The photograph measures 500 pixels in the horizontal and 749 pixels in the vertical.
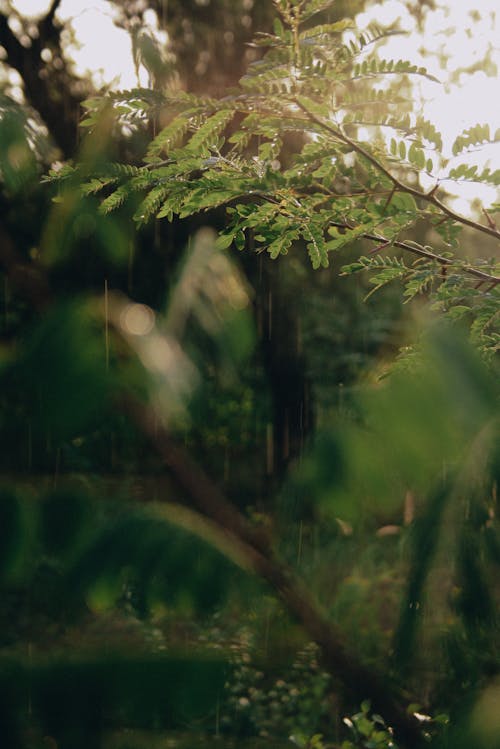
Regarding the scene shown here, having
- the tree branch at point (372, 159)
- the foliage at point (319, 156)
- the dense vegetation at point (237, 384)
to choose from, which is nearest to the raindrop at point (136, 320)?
the dense vegetation at point (237, 384)

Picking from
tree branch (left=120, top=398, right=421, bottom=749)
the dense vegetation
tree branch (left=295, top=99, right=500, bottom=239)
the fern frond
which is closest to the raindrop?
the dense vegetation

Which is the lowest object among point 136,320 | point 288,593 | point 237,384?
point 288,593

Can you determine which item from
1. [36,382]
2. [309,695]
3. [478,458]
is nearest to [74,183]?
[36,382]

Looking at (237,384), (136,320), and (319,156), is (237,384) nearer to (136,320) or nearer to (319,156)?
(136,320)

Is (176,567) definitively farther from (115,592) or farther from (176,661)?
(176,661)

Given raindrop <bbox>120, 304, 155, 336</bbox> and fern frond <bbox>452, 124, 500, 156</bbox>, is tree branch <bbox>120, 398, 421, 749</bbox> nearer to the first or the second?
raindrop <bbox>120, 304, 155, 336</bbox>

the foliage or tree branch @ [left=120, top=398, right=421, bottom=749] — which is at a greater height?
the foliage

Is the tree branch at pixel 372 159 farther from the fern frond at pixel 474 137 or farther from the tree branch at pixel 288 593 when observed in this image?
the tree branch at pixel 288 593

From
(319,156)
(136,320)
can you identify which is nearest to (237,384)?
(136,320)

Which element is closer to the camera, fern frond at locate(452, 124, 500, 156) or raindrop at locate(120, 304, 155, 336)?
fern frond at locate(452, 124, 500, 156)

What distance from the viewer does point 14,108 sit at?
3.19 meters

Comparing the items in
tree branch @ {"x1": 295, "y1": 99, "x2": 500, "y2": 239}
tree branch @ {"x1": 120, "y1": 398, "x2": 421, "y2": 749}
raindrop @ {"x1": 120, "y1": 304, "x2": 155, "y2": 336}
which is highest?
tree branch @ {"x1": 295, "y1": 99, "x2": 500, "y2": 239}

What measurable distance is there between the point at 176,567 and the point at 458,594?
1152 millimetres

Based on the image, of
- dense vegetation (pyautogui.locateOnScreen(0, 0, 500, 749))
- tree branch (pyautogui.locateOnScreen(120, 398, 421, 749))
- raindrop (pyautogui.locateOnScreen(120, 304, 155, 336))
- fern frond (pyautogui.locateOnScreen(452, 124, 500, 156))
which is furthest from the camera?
tree branch (pyautogui.locateOnScreen(120, 398, 421, 749))
